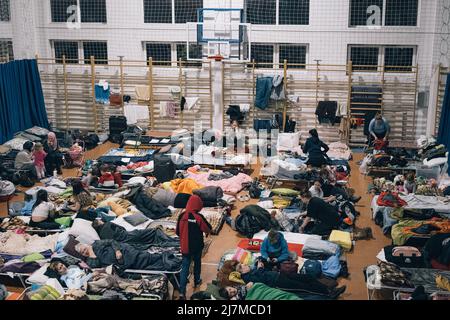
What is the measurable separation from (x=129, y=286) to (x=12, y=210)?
4458 millimetres

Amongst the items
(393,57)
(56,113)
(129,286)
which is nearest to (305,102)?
(393,57)

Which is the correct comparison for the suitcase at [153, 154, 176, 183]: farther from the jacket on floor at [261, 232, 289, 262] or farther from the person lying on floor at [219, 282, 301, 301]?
the person lying on floor at [219, 282, 301, 301]

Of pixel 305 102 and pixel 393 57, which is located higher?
pixel 393 57

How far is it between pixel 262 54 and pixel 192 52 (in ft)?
6.36

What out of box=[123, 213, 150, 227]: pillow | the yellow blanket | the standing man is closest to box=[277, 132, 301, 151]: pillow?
the standing man

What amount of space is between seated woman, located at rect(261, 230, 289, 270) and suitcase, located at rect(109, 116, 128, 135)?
939 cm

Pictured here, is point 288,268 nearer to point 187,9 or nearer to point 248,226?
point 248,226

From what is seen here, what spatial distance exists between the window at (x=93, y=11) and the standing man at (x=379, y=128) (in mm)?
8023

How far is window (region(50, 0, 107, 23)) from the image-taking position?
18.6 meters

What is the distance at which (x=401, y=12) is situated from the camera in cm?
1734

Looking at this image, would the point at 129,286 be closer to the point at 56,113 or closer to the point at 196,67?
the point at 196,67

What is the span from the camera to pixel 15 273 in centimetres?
953

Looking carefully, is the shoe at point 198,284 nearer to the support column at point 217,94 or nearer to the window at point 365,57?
the support column at point 217,94

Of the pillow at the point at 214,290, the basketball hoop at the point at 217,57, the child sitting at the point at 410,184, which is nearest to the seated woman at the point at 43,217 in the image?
the pillow at the point at 214,290
